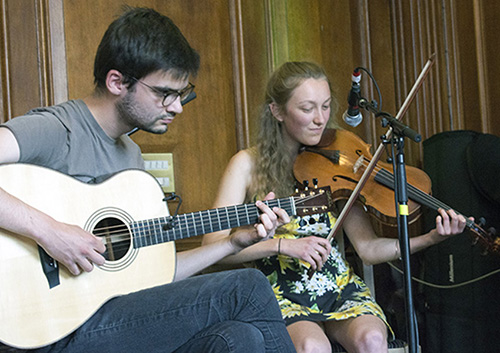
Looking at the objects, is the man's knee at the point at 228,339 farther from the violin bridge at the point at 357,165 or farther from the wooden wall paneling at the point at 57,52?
the wooden wall paneling at the point at 57,52

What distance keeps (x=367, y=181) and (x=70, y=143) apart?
0.83 metres

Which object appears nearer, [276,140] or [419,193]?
[419,193]

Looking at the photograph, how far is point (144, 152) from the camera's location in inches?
84.7

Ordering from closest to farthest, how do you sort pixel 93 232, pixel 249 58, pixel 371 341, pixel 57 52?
pixel 93 232
pixel 371 341
pixel 57 52
pixel 249 58

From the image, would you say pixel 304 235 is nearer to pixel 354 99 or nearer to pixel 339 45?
pixel 354 99

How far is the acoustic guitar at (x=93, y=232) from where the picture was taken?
1.26 meters

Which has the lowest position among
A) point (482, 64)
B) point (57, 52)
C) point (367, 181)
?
point (367, 181)

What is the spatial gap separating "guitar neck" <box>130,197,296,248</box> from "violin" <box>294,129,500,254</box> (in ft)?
0.73

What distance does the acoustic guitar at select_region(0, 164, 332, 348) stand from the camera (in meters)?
1.26

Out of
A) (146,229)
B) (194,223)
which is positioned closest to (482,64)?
(194,223)

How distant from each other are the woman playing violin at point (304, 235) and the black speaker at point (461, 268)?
0.84 feet

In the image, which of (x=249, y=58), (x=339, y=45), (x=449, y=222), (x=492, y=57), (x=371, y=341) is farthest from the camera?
(x=339, y=45)

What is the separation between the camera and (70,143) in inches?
56.8

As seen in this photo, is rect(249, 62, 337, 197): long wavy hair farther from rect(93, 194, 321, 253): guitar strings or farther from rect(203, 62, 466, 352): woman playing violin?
rect(93, 194, 321, 253): guitar strings
